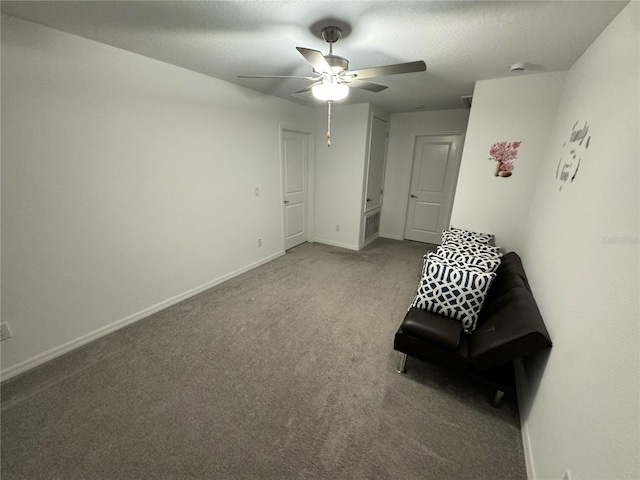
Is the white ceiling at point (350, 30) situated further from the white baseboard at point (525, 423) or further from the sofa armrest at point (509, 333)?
the white baseboard at point (525, 423)

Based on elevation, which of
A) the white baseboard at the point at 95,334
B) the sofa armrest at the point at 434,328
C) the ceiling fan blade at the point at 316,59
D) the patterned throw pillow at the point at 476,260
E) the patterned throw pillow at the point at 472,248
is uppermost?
the ceiling fan blade at the point at 316,59

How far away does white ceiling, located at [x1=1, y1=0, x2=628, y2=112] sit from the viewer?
142cm

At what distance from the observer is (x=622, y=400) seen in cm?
80

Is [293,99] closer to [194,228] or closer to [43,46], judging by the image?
[194,228]

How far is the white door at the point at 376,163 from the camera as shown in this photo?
4.21m

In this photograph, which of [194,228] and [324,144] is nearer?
[194,228]

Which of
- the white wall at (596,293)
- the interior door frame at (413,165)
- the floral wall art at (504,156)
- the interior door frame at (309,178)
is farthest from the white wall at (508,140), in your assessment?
the interior door frame at (309,178)

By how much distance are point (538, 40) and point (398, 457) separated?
110 inches

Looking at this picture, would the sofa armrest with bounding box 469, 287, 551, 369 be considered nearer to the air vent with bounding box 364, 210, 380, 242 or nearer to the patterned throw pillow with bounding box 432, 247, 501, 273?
the patterned throw pillow with bounding box 432, 247, 501, 273

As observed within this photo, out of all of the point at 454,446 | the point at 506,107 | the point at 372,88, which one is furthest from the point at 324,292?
the point at 506,107

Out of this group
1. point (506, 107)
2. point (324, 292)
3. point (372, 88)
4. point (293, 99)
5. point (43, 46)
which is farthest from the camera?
point (293, 99)

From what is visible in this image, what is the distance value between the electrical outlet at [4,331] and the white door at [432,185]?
5.11 meters


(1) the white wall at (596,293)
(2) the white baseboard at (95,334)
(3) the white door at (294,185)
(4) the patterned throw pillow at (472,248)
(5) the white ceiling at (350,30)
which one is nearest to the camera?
(1) the white wall at (596,293)

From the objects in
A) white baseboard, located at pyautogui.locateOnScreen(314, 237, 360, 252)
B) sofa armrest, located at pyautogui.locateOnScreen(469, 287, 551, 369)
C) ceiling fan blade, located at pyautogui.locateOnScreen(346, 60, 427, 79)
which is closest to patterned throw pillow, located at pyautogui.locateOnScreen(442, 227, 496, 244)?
sofa armrest, located at pyautogui.locateOnScreen(469, 287, 551, 369)
